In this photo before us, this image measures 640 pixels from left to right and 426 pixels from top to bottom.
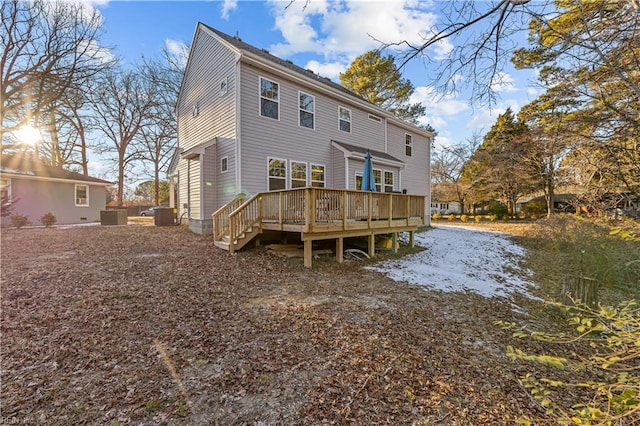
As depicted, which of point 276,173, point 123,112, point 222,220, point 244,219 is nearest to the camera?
point 244,219

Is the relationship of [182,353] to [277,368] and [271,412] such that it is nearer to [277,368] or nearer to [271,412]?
[277,368]

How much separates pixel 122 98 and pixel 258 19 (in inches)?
742

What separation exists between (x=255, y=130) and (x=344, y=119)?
4748 mm

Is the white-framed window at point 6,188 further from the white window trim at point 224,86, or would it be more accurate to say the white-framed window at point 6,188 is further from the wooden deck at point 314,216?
the wooden deck at point 314,216

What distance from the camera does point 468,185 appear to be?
90.7ft

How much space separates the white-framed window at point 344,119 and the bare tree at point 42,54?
14856 millimetres

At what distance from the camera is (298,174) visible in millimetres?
11070

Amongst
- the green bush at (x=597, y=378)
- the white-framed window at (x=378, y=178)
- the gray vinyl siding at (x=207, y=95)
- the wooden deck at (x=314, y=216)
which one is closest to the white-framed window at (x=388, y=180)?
the white-framed window at (x=378, y=178)

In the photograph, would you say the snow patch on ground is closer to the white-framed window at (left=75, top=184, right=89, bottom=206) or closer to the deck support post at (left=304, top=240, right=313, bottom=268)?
the deck support post at (left=304, top=240, right=313, bottom=268)

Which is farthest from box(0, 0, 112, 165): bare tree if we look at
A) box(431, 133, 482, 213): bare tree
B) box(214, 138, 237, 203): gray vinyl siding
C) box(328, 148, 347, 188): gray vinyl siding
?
box(431, 133, 482, 213): bare tree

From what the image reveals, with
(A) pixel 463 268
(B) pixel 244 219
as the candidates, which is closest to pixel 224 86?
(B) pixel 244 219

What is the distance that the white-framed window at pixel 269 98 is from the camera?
32.7 feet

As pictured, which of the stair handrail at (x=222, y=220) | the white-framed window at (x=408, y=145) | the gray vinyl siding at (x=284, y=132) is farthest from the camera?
the white-framed window at (x=408, y=145)

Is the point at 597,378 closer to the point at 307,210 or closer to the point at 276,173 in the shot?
the point at 307,210
